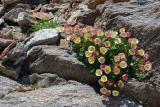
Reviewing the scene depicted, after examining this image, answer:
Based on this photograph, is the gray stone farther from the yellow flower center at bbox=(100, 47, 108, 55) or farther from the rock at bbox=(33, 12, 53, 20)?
the yellow flower center at bbox=(100, 47, 108, 55)

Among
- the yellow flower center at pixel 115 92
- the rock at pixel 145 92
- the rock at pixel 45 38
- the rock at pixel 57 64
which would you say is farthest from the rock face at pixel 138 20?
the rock at pixel 57 64

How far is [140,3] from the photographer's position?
7527 millimetres

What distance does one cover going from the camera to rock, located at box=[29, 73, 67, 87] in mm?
6414

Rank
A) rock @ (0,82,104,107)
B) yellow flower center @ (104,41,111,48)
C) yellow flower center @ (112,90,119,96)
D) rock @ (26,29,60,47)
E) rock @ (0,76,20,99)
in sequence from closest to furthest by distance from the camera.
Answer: rock @ (0,82,104,107)
yellow flower center @ (112,90,119,96)
rock @ (0,76,20,99)
yellow flower center @ (104,41,111,48)
rock @ (26,29,60,47)

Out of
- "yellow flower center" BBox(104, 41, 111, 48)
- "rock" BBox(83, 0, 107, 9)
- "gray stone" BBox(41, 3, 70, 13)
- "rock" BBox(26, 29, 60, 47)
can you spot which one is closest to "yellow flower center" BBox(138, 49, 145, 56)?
"yellow flower center" BBox(104, 41, 111, 48)

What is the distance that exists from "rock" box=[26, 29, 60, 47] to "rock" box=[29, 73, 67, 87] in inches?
27.1

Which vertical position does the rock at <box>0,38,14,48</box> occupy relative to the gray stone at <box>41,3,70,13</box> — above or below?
below

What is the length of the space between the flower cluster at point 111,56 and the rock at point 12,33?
1.57 meters

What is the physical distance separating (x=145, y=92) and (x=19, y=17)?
11.3 feet

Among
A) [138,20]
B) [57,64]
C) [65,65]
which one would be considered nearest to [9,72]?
[57,64]

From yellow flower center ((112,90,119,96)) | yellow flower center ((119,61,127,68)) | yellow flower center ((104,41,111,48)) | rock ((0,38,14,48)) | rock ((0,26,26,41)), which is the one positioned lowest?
yellow flower center ((112,90,119,96))

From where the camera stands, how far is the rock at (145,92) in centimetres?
599

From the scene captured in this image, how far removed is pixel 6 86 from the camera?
21.0 feet

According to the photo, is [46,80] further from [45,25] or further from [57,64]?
[45,25]
